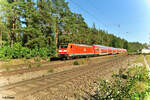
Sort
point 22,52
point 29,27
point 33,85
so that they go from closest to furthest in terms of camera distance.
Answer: point 33,85 → point 22,52 → point 29,27

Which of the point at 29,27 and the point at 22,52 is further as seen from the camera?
the point at 29,27

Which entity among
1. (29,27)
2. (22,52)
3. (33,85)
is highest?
(29,27)

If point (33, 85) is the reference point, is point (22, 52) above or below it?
above

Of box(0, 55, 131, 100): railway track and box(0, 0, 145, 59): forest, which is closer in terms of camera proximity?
box(0, 55, 131, 100): railway track

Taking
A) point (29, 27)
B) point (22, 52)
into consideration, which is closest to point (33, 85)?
point (22, 52)

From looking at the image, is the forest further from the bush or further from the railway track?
the railway track

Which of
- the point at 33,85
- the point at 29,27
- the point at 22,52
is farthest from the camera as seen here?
the point at 29,27

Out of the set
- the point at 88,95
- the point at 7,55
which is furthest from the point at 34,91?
the point at 7,55

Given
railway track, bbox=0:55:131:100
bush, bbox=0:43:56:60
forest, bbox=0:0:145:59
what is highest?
forest, bbox=0:0:145:59

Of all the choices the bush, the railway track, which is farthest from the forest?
the railway track

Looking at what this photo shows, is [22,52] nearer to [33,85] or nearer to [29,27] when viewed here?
[29,27]

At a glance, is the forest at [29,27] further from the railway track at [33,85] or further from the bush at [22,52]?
the railway track at [33,85]

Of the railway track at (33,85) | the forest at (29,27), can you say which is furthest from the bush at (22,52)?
the railway track at (33,85)

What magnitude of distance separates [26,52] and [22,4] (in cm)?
873
